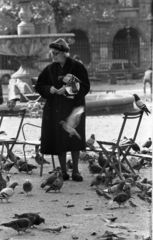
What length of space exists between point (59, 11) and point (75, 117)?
92.0 feet

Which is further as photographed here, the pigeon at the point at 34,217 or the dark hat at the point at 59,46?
the dark hat at the point at 59,46

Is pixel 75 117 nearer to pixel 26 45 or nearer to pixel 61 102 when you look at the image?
pixel 61 102

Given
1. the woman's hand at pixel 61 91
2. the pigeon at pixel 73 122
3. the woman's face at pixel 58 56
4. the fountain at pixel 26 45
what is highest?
the woman's face at pixel 58 56

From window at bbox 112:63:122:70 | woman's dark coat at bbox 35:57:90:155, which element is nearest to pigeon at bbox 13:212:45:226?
woman's dark coat at bbox 35:57:90:155

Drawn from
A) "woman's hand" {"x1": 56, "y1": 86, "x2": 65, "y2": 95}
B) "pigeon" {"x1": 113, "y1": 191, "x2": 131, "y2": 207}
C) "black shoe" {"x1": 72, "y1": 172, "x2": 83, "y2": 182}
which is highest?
"woman's hand" {"x1": 56, "y1": 86, "x2": 65, "y2": 95}

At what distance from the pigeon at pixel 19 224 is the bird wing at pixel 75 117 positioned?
2.55m

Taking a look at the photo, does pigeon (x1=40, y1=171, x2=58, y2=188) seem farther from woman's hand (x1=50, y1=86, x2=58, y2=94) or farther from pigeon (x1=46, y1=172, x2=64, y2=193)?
woman's hand (x1=50, y1=86, x2=58, y2=94)

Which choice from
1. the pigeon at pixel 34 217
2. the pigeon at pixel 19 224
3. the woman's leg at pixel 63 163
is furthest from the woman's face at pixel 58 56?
the pigeon at pixel 19 224

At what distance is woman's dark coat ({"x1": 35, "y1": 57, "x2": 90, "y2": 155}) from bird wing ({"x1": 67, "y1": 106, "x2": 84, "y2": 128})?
5 cm

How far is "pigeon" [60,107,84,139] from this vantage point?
27.0 feet

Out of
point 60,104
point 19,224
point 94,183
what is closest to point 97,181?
point 94,183

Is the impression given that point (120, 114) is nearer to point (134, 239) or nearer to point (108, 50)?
point (134, 239)

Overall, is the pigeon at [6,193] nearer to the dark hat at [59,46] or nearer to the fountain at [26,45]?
the dark hat at [59,46]

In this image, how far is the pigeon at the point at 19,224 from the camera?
229 inches
